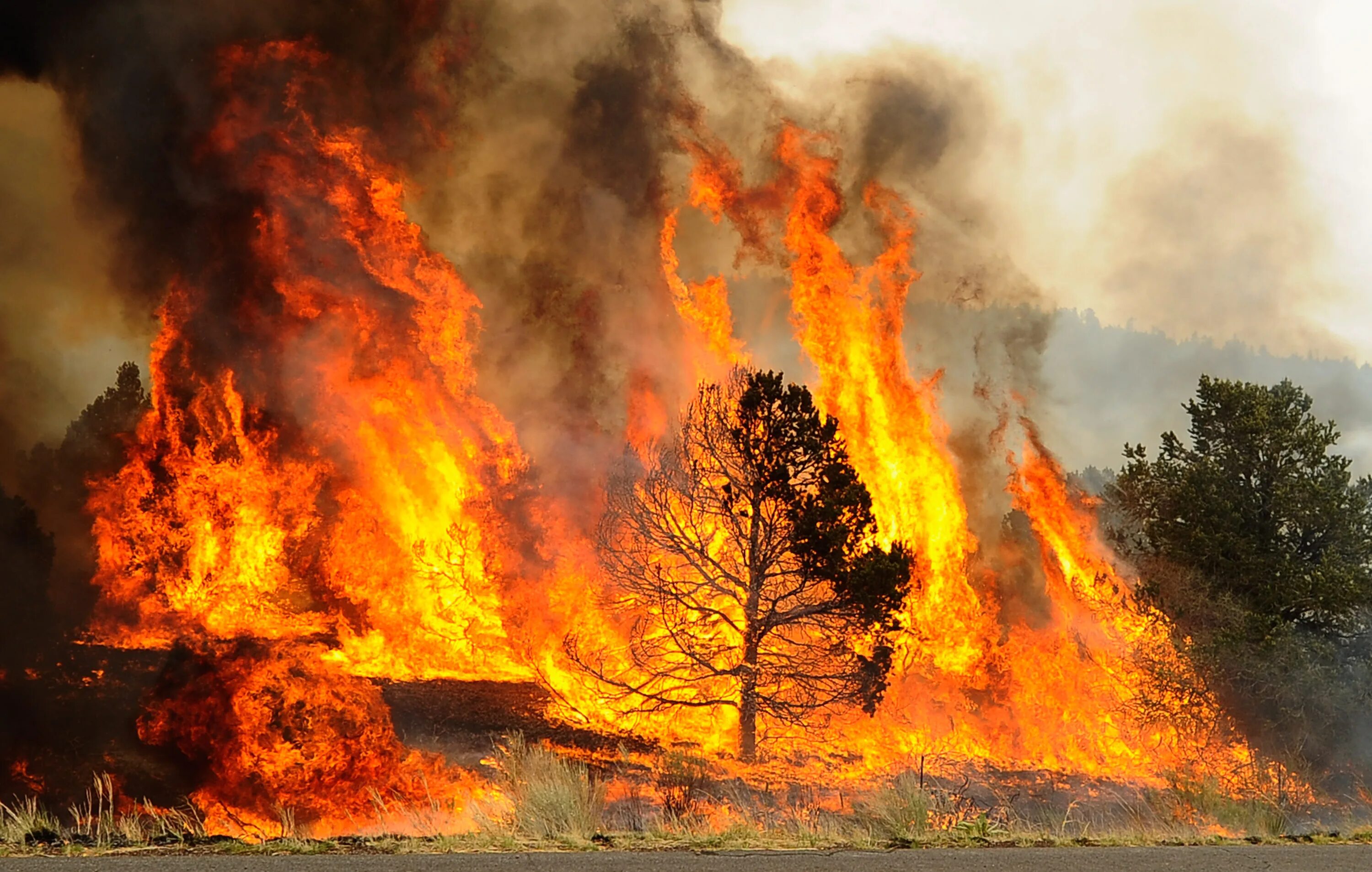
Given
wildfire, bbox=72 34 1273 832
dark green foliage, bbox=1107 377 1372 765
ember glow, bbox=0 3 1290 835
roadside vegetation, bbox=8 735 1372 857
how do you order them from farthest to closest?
1. wildfire, bbox=72 34 1273 832
2. ember glow, bbox=0 3 1290 835
3. dark green foliage, bbox=1107 377 1372 765
4. roadside vegetation, bbox=8 735 1372 857

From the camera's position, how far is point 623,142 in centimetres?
3622

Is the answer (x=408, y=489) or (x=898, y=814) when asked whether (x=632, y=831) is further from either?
(x=408, y=489)

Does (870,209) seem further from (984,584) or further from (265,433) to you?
(265,433)

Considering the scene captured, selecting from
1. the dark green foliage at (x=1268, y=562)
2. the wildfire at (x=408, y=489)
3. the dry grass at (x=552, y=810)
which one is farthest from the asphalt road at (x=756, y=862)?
the wildfire at (x=408, y=489)

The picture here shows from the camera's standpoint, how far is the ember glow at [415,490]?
27625 mm

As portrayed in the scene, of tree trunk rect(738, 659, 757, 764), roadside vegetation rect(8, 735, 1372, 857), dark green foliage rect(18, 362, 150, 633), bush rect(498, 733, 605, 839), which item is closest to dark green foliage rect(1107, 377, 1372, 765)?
roadside vegetation rect(8, 735, 1372, 857)

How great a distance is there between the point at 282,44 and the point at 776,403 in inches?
937

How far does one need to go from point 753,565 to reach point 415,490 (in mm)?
13135

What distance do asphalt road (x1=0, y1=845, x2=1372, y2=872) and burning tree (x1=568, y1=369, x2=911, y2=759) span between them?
14.5m

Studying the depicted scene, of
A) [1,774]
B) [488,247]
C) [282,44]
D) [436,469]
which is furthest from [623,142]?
[1,774]

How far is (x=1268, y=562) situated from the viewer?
22781mm

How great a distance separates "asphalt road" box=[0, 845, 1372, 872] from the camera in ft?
21.2

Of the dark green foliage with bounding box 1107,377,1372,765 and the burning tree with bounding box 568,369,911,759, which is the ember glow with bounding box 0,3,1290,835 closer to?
the burning tree with bounding box 568,369,911,759

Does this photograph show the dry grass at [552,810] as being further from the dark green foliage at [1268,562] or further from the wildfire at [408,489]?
the dark green foliage at [1268,562]
